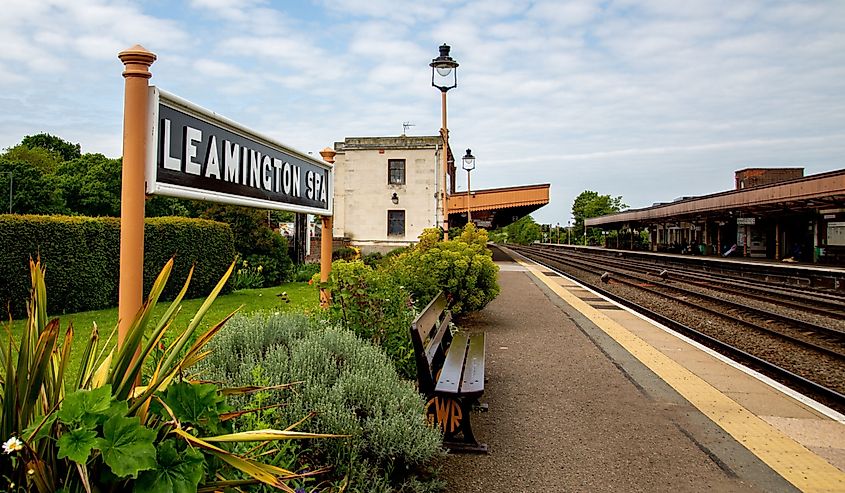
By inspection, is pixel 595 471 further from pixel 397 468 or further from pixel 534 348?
pixel 534 348

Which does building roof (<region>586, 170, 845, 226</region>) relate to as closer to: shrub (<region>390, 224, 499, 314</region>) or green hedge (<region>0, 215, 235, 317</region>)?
shrub (<region>390, 224, 499, 314</region>)

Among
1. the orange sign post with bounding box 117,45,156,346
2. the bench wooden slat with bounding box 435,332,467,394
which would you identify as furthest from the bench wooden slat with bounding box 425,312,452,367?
the orange sign post with bounding box 117,45,156,346

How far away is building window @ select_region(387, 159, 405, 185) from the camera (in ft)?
108

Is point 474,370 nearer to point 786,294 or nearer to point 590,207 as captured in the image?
point 786,294

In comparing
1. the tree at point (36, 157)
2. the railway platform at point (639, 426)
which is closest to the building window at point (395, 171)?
the railway platform at point (639, 426)

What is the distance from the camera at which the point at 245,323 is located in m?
4.31

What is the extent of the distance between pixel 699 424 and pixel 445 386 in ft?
7.76

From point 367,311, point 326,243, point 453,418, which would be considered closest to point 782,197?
point 326,243

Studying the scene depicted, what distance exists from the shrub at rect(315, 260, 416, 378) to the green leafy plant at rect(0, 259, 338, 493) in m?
3.09

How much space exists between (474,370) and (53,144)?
238 feet

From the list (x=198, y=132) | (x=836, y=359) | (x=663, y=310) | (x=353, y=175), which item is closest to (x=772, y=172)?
(x=353, y=175)

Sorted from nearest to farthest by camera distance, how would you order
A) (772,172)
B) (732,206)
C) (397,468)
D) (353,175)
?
(397,468)
(732,206)
(353,175)
(772,172)

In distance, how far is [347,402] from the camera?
3479 mm

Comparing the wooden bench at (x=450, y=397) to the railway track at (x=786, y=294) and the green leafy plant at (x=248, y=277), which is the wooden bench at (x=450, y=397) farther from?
the railway track at (x=786, y=294)
